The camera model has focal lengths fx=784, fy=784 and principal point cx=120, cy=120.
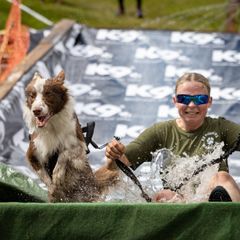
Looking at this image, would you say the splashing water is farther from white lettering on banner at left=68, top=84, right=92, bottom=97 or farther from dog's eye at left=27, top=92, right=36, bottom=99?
white lettering on banner at left=68, top=84, right=92, bottom=97

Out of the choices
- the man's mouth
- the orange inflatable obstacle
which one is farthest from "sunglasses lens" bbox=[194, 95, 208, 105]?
the orange inflatable obstacle

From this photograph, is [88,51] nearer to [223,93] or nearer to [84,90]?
[84,90]

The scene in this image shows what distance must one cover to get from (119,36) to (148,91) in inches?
70.0

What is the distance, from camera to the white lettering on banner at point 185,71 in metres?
9.23

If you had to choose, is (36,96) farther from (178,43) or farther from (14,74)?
(178,43)

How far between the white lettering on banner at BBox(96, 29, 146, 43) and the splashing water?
546cm

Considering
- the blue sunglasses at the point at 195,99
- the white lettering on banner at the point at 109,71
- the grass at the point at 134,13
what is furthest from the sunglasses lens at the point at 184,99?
the grass at the point at 134,13

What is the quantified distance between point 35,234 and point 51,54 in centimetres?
621

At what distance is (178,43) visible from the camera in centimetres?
1024

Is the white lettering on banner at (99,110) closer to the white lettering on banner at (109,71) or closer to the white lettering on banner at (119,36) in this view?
the white lettering on banner at (109,71)

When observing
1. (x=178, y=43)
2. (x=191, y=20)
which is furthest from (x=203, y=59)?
(x=191, y=20)

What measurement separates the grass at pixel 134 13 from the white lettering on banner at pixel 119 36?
449 cm

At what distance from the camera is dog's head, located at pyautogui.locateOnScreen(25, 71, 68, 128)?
4711 mm

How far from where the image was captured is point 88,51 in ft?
33.5
